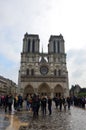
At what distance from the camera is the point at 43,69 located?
62.8 m

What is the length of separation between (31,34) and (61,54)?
37.1 ft

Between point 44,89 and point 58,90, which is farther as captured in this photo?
point 44,89

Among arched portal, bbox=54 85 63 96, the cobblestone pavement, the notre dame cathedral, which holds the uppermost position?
the notre dame cathedral

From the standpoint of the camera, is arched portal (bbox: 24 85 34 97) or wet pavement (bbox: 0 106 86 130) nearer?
wet pavement (bbox: 0 106 86 130)

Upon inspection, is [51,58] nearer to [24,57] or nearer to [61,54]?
[61,54]

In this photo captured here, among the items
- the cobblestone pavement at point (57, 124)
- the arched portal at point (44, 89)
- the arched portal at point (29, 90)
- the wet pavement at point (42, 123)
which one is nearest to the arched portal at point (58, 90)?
the arched portal at point (44, 89)

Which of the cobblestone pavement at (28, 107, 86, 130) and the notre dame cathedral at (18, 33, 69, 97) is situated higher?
the notre dame cathedral at (18, 33, 69, 97)

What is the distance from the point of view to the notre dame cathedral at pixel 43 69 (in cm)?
6078

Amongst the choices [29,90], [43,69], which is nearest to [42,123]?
[29,90]

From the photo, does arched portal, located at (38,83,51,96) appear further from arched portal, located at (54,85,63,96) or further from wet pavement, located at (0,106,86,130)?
wet pavement, located at (0,106,86,130)

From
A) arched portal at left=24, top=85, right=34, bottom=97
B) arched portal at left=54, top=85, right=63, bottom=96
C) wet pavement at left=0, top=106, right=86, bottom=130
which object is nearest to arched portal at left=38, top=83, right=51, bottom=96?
arched portal at left=54, top=85, right=63, bottom=96

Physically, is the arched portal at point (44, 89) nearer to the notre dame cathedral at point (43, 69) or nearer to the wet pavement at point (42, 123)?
the notre dame cathedral at point (43, 69)

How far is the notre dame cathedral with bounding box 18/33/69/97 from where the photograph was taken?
60781 millimetres

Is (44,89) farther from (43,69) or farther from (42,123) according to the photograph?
(42,123)
